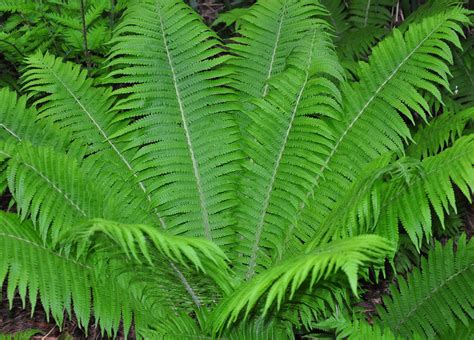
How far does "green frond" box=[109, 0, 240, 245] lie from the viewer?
8.54ft

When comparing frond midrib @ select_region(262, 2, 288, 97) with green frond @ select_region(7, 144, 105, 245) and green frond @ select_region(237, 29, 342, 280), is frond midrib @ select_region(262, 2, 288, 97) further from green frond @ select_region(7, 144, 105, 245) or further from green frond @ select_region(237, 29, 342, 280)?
green frond @ select_region(7, 144, 105, 245)

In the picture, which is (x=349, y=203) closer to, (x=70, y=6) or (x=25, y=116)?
(x=25, y=116)

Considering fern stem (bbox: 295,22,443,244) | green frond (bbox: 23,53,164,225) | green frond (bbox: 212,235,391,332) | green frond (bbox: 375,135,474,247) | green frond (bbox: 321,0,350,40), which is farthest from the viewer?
green frond (bbox: 321,0,350,40)

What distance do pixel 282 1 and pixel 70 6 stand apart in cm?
121

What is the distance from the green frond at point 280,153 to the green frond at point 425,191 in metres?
0.42

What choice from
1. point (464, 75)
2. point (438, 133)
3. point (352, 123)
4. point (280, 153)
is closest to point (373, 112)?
point (352, 123)

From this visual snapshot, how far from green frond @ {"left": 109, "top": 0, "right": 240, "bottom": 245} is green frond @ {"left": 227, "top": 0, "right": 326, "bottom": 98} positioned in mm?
135

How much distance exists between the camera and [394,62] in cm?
256

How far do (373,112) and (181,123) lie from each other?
0.85 metres

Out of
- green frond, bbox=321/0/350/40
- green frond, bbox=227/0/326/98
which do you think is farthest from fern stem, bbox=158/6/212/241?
green frond, bbox=321/0/350/40

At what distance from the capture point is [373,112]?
2.56 m

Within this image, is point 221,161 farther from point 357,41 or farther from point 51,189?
point 357,41

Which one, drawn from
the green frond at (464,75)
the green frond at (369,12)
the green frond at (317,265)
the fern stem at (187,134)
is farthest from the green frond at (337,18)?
the green frond at (317,265)

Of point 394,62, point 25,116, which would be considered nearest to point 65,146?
point 25,116
